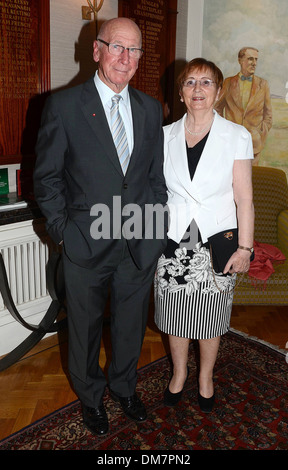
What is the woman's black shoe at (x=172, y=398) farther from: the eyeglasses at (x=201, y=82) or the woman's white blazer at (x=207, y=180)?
the eyeglasses at (x=201, y=82)

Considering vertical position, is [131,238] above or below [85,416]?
above

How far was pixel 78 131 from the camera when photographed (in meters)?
1.95

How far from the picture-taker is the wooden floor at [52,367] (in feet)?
8.20

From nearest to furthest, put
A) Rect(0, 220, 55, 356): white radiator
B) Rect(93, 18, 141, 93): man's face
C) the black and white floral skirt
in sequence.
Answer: Rect(93, 18, 141, 93): man's face < the black and white floral skirt < Rect(0, 220, 55, 356): white radiator

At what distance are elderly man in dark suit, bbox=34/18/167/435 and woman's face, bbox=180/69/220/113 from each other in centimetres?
18

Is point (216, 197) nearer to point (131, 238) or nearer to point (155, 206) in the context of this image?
point (155, 206)

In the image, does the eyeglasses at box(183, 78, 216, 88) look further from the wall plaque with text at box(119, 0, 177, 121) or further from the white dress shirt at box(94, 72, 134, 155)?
the wall plaque with text at box(119, 0, 177, 121)

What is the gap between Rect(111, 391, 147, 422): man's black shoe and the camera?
2.39 metres

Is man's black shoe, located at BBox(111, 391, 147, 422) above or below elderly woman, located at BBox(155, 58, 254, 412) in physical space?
below

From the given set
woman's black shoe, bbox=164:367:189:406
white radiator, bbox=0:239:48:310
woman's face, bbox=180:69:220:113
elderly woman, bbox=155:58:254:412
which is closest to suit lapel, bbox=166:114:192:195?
elderly woman, bbox=155:58:254:412

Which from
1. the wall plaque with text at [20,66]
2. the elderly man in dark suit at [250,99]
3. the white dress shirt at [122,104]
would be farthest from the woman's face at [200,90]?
the elderly man in dark suit at [250,99]

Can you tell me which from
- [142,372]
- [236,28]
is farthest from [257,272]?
[236,28]

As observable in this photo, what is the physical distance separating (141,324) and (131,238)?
0.51m

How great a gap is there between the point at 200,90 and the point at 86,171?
65cm
